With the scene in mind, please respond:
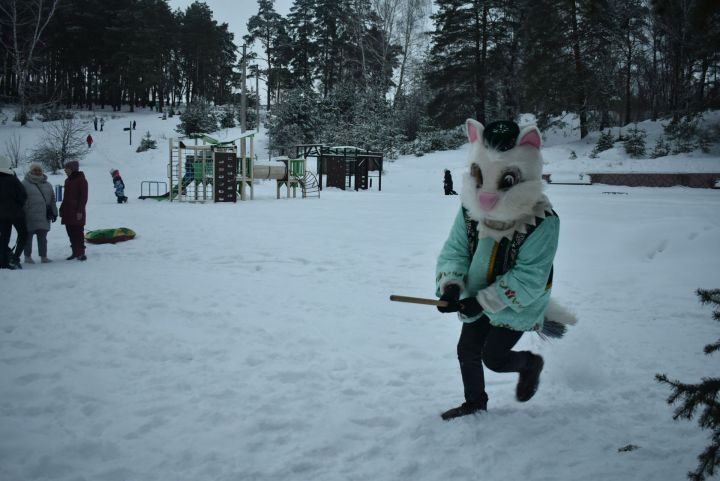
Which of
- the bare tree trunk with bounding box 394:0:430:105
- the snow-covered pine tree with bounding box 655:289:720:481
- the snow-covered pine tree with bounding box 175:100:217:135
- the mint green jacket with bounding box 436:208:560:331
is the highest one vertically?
the bare tree trunk with bounding box 394:0:430:105

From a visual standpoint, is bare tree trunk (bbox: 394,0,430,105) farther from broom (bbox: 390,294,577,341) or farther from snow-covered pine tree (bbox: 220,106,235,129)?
broom (bbox: 390,294,577,341)

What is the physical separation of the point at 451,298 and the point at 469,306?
0.11m

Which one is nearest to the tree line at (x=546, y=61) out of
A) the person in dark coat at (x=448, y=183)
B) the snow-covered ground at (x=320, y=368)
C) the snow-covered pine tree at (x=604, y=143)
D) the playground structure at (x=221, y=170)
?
the snow-covered pine tree at (x=604, y=143)

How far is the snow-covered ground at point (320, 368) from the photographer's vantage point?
2.57 metres

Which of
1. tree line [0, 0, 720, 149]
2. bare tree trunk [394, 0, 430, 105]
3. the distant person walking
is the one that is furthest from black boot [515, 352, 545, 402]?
bare tree trunk [394, 0, 430, 105]

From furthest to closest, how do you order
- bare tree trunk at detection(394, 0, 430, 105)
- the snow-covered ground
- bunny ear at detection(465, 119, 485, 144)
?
bare tree trunk at detection(394, 0, 430, 105)
bunny ear at detection(465, 119, 485, 144)
the snow-covered ground

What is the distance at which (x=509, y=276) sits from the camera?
2621 millimetres

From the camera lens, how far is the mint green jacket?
260cm

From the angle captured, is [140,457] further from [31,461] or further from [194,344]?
[194,344]

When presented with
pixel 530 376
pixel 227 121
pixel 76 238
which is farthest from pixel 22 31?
pixel 530 376

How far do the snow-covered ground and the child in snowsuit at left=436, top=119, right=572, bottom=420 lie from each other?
384mm

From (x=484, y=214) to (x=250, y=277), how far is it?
185 inches

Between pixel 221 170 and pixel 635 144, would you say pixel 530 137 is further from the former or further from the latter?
pixel 635 144

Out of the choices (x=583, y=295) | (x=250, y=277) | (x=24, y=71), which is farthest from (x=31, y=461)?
(x=24, y=71)
